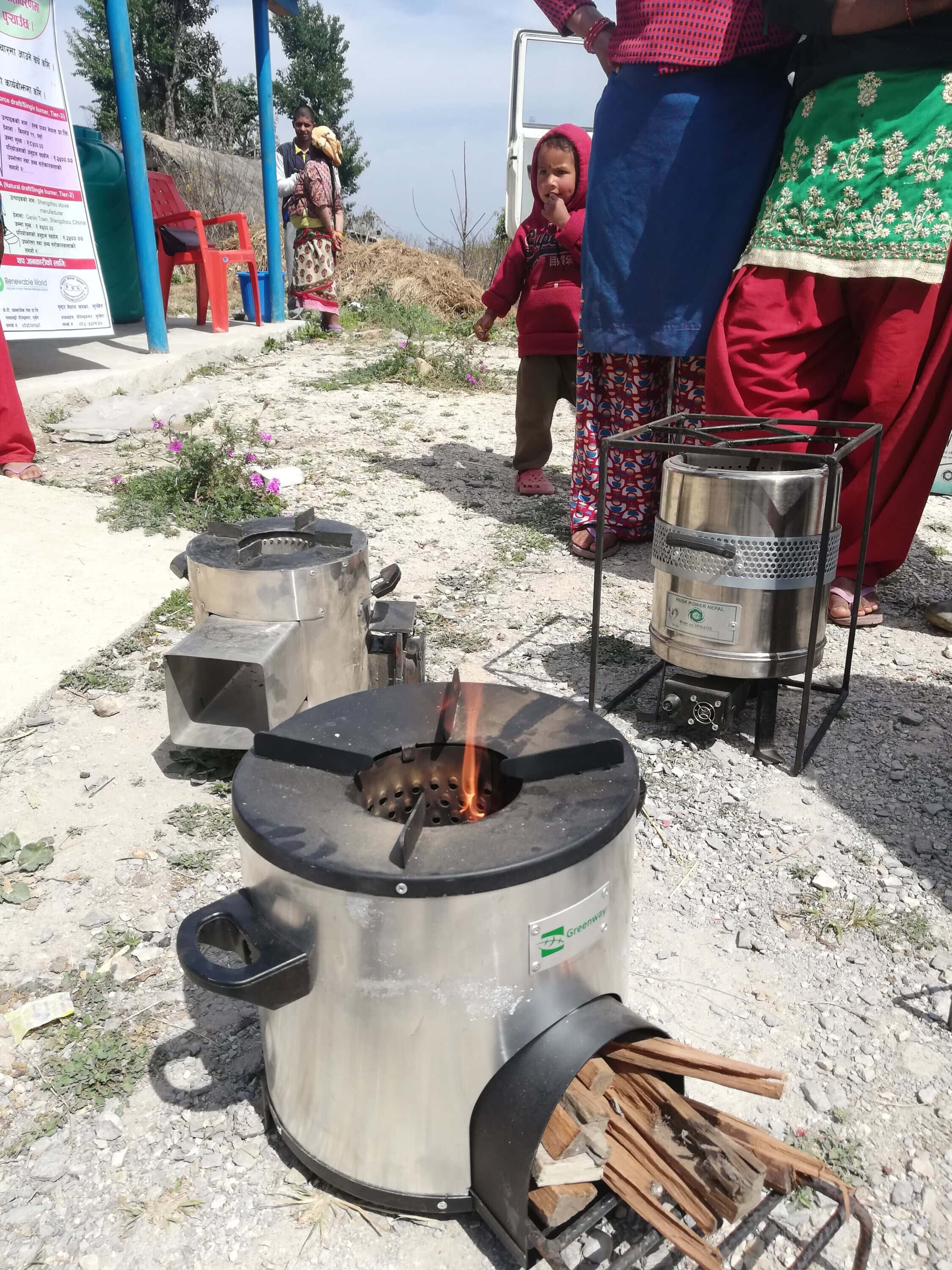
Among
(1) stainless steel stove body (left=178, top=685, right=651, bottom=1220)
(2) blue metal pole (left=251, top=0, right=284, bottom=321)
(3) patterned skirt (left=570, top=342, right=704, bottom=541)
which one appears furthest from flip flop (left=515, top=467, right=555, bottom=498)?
(2) blue metal pole (left=251, top=0, right=284, bottom=321)

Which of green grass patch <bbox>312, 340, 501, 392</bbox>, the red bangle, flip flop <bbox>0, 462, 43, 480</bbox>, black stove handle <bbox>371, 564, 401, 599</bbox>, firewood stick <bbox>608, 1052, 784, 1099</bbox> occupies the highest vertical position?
the red bangle

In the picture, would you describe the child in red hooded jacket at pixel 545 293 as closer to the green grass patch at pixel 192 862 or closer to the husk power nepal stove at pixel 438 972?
the green grass patch at pixel 192 862

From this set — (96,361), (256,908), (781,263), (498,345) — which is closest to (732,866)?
(256,908)

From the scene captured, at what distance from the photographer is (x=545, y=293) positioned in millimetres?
4547

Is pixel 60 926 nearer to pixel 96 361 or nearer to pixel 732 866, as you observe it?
pixel 732 866

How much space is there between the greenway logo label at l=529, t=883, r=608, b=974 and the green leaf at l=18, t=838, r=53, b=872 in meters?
1.36

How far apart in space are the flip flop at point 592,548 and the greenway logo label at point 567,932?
285 centimetres

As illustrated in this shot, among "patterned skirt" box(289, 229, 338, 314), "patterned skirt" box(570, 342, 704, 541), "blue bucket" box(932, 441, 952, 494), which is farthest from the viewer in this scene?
"patterned skirt" box(289, 229, 338, 314)

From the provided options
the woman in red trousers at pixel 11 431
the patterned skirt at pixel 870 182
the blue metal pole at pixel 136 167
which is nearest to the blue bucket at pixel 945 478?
the patterned skirt at pixel 870 182

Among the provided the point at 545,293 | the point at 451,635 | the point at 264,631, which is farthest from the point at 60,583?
the point at 545,293

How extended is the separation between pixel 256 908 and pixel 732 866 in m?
1.24

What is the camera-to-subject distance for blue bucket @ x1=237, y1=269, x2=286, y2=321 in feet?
30.2

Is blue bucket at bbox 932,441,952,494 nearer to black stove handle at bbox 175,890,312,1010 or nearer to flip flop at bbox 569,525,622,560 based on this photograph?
flip flop at bbox 569,525,622,560

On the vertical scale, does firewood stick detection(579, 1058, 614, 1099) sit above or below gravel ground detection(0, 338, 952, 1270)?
above
